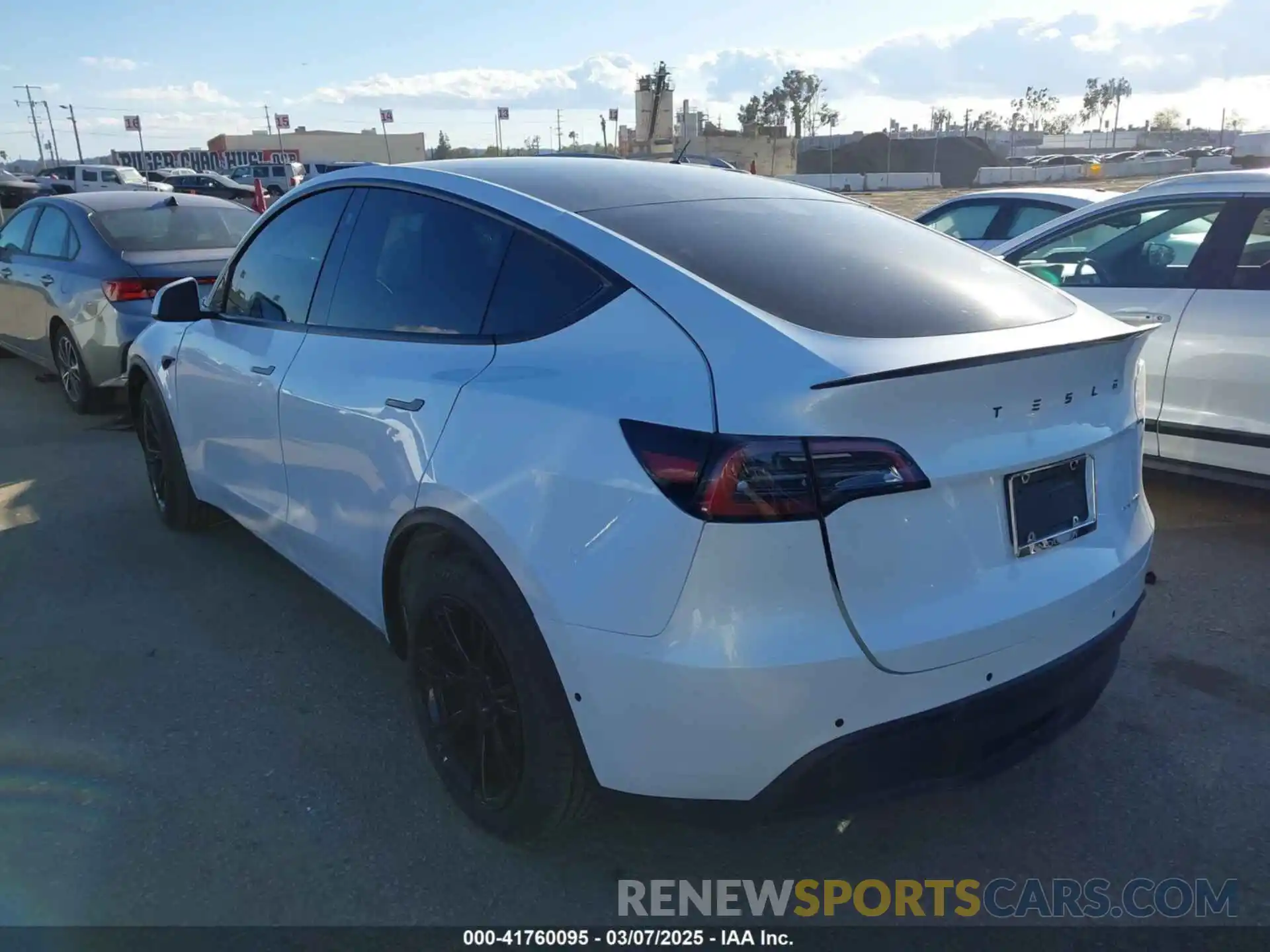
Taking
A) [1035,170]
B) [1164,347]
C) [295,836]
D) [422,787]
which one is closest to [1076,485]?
[422,787]

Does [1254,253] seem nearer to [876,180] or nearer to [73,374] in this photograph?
[73,374]

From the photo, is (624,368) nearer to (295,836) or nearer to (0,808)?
(295,836)

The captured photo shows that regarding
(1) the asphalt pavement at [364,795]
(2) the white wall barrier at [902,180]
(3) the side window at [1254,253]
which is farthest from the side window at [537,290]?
(2) the white wall barrier at [902,180]

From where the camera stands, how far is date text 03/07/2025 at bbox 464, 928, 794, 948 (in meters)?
2.37

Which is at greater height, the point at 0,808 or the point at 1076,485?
the point at 1076,485

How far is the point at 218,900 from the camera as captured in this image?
250cm

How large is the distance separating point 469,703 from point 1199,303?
13.1ft

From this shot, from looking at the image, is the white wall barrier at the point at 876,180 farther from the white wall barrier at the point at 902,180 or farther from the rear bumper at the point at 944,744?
the rear bumper at the point at 944,744

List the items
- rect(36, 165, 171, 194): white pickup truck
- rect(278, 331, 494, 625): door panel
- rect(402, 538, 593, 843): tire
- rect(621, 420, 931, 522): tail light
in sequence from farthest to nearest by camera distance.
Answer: rect(36, 165, 171, 194): white pickup truck → rect(278, 331, 494, 625): door panel → rect(402, 538, 593, 843): tire → rect(621, 420, 931, 522): tail light

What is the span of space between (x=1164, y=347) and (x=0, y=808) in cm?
503

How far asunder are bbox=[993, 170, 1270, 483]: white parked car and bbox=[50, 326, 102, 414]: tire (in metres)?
6.35

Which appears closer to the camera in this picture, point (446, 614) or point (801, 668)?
point (801, 668)

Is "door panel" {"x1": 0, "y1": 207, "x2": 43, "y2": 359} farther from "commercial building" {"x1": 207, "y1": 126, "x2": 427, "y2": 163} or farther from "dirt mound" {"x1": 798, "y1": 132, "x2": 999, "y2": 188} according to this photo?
"commercial building" {"x1": 207, "y1": 126, "x2": 427, "y2": 163}

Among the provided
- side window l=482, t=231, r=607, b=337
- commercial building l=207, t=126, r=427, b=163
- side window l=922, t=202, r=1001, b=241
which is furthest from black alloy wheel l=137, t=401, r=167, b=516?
commercial building l=207, t=126, r=427, b=163
